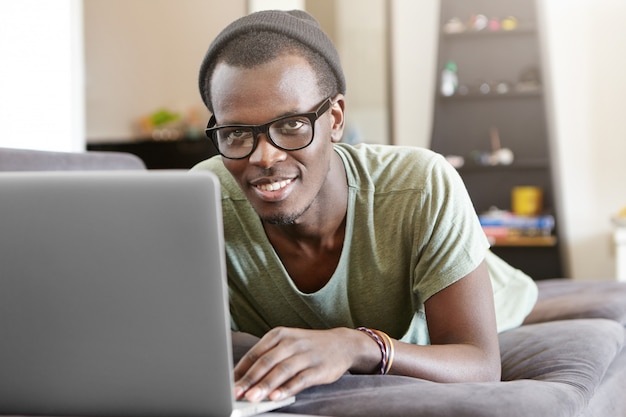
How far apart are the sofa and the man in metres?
0.05

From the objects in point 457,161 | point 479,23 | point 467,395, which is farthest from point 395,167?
point 479,23

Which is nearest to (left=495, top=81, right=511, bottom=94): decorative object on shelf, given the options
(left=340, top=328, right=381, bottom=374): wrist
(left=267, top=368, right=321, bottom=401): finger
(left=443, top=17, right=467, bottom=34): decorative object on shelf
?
(left=443, top=17, right=467, bottom=34): decorative object on shelf

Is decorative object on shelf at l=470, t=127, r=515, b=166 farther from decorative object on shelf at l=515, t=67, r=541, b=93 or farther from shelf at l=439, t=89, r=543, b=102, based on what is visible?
decorative object on shelf at l=515, t=67, r=541, b=93

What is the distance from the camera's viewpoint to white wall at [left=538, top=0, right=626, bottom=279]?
177 inches

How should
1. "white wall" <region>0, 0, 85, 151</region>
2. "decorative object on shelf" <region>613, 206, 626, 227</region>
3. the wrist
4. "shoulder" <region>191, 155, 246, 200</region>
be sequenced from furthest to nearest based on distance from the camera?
"decorative object on shelf" <region>613, 206, 626, 227</region> < "white wall" <region>0, 0, 85, 151</region> < "shoulder" <region>191, 155, 246, 200</region> < the wrist

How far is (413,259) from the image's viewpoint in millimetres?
1418

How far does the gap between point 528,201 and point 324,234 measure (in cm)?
318

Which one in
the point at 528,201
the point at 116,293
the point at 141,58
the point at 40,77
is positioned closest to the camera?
the point at 116,293

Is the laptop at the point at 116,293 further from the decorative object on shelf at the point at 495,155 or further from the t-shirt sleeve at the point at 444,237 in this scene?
the decorative object on shelf at the point at 495,155

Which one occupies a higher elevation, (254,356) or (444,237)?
(444,237)

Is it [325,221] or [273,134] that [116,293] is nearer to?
[273,134]

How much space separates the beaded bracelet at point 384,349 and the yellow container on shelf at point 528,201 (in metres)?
3.43

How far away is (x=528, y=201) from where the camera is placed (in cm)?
447

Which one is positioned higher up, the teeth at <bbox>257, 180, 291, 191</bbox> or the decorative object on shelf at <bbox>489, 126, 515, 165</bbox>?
the decorative object on shelf at <bbox>489, 126, 515, 165</bbox>
